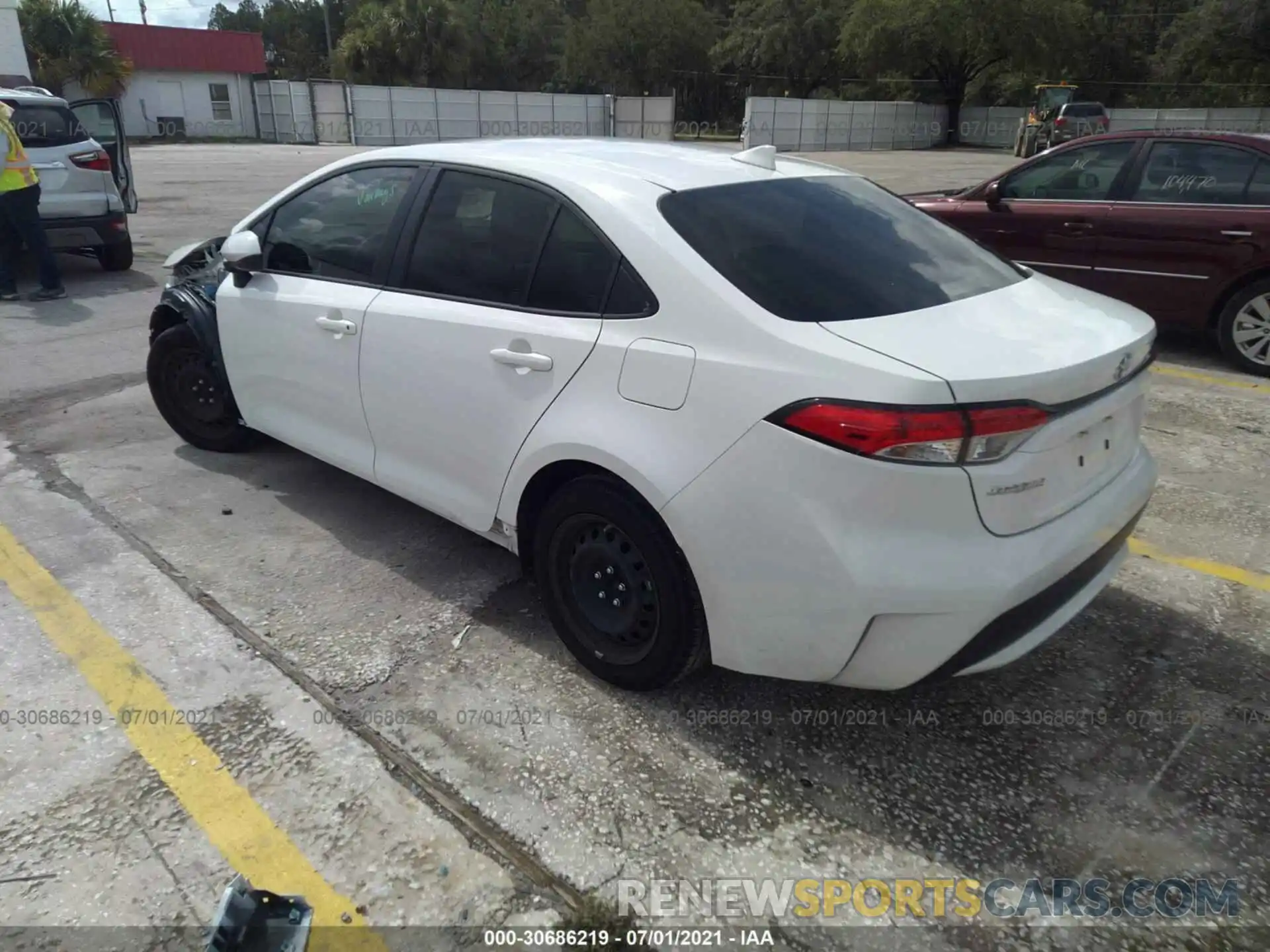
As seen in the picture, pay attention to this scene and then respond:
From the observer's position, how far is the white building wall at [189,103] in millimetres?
42969

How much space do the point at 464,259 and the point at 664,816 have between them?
1959 mm

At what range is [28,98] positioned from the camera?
28.5 feet

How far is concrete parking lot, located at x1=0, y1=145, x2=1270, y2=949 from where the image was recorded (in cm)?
228

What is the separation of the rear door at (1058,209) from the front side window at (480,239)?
4.64m

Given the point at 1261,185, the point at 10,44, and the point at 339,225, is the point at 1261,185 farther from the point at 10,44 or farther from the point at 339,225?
the point at 10,44

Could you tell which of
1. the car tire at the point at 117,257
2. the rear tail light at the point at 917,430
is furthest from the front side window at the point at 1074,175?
the car tire at the point at 117,257

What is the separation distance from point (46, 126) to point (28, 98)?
267 mm

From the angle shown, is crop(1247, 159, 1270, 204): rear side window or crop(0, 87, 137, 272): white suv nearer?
crop(1247, 159, 1270, 204): rear side window

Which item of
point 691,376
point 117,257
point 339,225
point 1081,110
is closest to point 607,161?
point 691,376

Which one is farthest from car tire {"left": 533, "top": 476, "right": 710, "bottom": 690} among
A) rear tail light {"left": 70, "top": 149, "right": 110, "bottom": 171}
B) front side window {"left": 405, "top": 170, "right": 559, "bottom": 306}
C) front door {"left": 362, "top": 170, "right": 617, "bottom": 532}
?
rear tail light {"left": 70, "top": 149, "right": 110, "bottom": 171}

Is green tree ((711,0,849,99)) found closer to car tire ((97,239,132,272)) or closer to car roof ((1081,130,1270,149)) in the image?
car tire ((97,239,132,272))

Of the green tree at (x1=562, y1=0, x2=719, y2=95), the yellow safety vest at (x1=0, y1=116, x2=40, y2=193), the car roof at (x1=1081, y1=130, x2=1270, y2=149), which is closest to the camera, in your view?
the car roof at (x1=1081, y1=130, x2=1270, y2=149)

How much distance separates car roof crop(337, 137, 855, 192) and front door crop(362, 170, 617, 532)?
0.28 ft

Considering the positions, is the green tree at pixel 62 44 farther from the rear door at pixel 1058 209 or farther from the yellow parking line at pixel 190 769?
the yellow parking line at pixel 190 769
